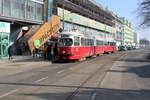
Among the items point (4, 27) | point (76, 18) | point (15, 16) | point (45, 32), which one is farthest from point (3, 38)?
point (76, 18)

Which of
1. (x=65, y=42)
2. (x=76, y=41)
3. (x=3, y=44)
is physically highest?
(x=76, y=41)

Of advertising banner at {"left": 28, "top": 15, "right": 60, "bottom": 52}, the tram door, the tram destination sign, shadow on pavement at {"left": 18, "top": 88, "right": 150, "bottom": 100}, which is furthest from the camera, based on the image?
advertising banner at {"left": 28, "top": 15, "right": 60, "bottom": 52}

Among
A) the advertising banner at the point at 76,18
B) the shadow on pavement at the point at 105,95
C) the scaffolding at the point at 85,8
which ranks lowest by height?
the shadow on pavement at the point at 105,95

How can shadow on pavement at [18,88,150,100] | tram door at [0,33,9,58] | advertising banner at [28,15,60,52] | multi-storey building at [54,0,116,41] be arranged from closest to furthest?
shadow on pavement at [18,88,150,100] < tram door at [0,33,9,58] < advertising banner at [28,15,60,52] < multi-storey building at [54,0,116,41]

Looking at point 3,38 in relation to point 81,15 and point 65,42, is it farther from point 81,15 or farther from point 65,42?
point 81,15

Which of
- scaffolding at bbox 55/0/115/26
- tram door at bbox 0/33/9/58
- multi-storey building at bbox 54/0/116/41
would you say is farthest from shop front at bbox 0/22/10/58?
scaffolding at bbox 55/0/115/26

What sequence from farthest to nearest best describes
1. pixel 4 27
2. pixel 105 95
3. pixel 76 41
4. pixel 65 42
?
pixel 4 27, pixel 76 41, pixel 65 42, pixel 105 95

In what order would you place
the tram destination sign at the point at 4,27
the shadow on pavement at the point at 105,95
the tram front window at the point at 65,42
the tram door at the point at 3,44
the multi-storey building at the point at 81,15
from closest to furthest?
the shadow on pavement at the point at 105,95 < the tram front window at the point at 65,42 < the tram destination sign at the point at 4,27 < the tram door at the point at 3,44 < the multi-storey building at the point at 81,15

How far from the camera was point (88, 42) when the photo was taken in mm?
40688

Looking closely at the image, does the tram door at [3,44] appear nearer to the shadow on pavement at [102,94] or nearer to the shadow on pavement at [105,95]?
the shadow on pavement at [102,94]

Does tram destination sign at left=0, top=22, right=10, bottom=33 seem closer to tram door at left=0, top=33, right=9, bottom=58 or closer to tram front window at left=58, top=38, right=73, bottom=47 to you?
tram door at left=0, top=33, right=9, bottom=58

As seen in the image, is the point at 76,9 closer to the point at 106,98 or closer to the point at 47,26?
the point at 47,26

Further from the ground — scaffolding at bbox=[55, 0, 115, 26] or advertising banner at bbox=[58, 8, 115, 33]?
scaffolding at bbox=[55, 0, 115, 26]

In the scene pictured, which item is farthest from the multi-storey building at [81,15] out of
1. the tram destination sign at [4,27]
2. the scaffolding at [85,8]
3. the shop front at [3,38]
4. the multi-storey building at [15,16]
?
the shop front at [3,38]
